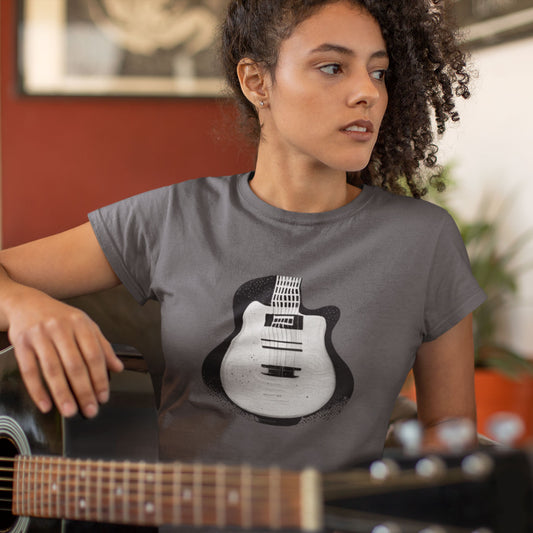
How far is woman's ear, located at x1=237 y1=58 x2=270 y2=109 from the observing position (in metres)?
1.05

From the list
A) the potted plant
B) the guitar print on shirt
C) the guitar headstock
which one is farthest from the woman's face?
the potted plant

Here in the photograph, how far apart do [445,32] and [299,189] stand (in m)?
0.38

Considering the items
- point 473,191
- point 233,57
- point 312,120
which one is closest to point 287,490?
point 312,120

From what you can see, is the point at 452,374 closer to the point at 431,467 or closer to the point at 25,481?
the point at 431,467

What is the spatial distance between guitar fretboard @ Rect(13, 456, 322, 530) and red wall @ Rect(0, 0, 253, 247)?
2.16m

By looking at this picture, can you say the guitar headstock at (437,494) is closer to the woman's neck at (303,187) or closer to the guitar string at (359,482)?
the guitar string at (359,482)

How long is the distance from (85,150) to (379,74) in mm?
2083

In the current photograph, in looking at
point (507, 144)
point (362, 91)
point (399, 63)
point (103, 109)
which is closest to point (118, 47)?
point (103, 109)

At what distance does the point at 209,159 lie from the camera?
290 cm

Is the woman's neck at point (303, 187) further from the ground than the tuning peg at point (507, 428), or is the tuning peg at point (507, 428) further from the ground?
the woman's neck at point (303, 187)

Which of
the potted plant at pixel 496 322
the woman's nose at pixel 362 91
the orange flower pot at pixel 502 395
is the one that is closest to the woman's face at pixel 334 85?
the woman's nose at pixel 362 91

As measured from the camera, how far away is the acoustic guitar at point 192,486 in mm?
514

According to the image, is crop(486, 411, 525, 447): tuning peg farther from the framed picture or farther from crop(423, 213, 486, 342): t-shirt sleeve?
the framed picture

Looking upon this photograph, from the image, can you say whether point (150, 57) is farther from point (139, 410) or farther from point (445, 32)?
point (139, 410)
